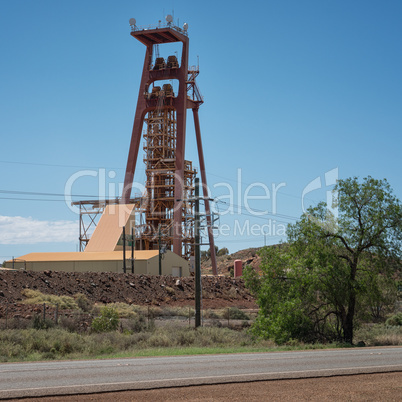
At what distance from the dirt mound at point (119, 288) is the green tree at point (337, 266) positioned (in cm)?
1631

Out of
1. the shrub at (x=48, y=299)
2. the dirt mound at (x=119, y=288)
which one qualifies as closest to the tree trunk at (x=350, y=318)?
the shrub at (x=48, y=299)

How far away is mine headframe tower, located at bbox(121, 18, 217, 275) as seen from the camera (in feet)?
198

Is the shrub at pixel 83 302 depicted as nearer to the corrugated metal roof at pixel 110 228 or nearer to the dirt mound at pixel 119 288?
the dirt mound at pixel 119 288

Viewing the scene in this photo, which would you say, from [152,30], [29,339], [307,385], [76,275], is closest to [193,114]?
[152,30]

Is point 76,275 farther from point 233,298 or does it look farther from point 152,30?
point 152,30

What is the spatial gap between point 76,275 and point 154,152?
934 inches

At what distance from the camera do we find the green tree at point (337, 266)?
2294cm

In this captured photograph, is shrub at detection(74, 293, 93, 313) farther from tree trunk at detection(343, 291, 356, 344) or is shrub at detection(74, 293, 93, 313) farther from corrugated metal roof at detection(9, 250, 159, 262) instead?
tree trunk at detection(343, 291, 356, 344)

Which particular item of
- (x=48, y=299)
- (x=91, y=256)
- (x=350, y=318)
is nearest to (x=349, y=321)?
(x=350, y=318)

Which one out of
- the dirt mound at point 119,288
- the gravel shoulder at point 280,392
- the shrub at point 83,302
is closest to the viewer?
the gravel shoulder at point 280,392

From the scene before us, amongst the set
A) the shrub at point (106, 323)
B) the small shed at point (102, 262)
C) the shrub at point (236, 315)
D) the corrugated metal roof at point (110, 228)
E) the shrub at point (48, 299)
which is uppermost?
the corrugated metal roof at point (110, 228)

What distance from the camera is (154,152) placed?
205 ft

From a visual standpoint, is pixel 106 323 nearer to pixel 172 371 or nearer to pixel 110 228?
pixel 172 371

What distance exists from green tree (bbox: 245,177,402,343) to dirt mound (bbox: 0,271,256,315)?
1631 cm
